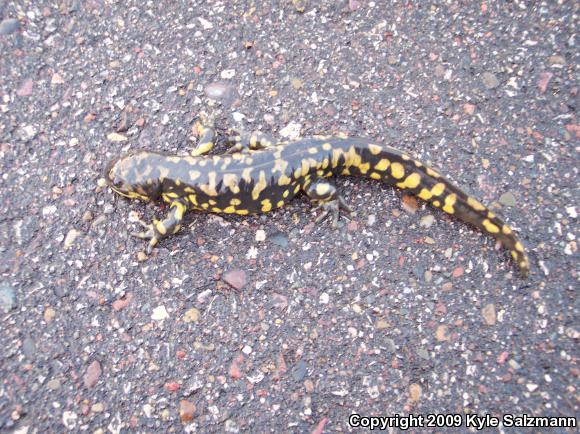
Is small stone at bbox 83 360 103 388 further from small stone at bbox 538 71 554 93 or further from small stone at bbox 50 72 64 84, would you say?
small stone at bbox 538 71 554 93

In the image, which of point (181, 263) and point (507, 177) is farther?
point (507, 177)

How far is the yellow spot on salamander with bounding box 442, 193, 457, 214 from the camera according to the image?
366cm

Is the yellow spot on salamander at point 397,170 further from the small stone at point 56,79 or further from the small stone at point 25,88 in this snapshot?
the small stone at point 25,88

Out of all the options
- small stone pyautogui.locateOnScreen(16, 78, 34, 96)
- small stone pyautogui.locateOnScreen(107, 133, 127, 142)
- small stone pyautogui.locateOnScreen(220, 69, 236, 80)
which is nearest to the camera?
small stone pyautogui.locateOnScreen(107, 133, 127, 142)

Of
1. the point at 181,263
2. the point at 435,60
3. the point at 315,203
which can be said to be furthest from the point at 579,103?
the point at 181,263

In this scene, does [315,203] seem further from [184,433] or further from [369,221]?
[184,433]

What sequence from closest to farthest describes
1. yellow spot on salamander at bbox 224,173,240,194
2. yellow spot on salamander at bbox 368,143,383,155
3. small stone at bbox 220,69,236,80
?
yellow spot on salamander at bbox 224,173,240,194 → yellow spot on salamander at bbox 368,143,383,155 → small stone at bbox 220,69,236,80

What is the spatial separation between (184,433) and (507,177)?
308 centimetres

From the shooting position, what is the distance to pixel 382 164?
3.72 m

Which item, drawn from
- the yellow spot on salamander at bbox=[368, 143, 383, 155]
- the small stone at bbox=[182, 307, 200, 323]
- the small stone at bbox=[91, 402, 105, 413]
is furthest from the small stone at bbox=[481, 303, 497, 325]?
the small stone at bbox=[91, 402, 105, 413]

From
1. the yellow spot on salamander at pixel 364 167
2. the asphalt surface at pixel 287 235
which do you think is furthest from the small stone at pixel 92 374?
the yellow spot on salamander at pixel 364 167

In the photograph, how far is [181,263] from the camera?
12.0 ft

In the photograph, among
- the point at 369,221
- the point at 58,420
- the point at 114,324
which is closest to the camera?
the point at 58,420

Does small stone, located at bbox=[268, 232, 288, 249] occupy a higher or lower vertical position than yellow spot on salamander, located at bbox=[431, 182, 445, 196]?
lower
